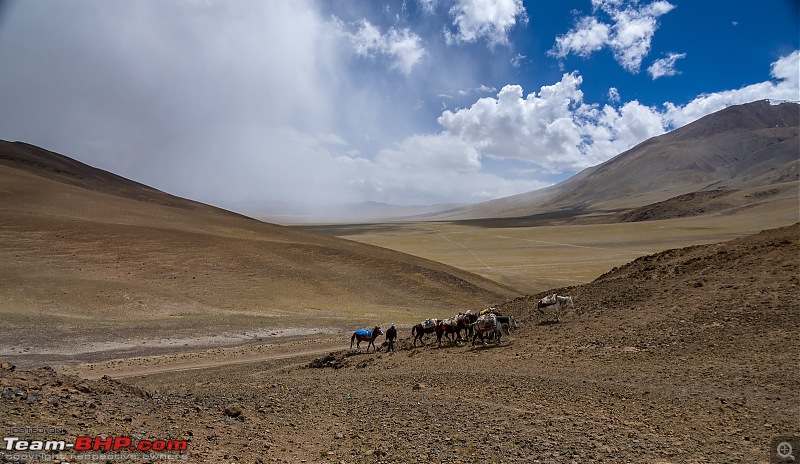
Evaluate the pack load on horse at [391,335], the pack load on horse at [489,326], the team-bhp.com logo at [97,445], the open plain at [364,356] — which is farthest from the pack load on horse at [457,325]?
the team-bhp.com logo at [97,445]

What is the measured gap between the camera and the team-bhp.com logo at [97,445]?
17.7 ft

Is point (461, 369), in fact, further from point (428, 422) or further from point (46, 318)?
point (46, 318)

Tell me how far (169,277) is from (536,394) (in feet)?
102

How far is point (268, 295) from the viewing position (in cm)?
3316

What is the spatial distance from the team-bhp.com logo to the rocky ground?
0.53 ft

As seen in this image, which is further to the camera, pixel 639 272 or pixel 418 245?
pixel 418 245

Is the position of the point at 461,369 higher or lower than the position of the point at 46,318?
higher

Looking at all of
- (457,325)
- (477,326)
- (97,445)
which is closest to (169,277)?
(457,325)

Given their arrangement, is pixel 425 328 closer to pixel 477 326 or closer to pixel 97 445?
pixel 477 326

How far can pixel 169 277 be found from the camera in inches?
1309

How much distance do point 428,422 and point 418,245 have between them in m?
93.7

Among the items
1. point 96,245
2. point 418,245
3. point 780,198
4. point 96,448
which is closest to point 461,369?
point 96,448

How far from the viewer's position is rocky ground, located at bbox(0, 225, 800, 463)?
6832 mm

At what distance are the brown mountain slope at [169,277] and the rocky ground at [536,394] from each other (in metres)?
10.4
